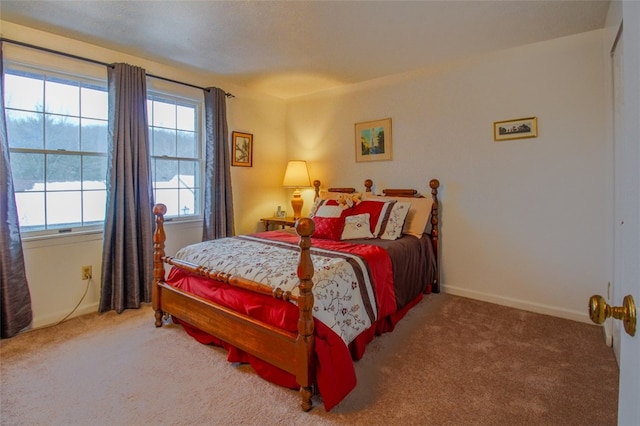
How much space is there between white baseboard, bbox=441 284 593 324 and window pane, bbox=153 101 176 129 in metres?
3.36

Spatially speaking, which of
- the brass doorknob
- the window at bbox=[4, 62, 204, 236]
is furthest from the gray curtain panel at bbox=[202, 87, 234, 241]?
the brass doorknob

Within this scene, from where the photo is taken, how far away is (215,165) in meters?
3.65

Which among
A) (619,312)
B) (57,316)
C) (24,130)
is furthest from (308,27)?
(57,316)

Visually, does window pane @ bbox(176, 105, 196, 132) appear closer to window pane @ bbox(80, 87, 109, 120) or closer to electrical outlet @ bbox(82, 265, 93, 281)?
window pane @ bbox(80, 87, 109, 120)

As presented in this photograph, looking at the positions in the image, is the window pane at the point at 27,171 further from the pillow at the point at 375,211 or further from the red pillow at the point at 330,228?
the pillow at the point at 375,211

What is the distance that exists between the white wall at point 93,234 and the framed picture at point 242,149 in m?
0.07

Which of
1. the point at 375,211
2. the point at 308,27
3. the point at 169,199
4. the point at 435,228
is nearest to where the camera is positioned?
the point at 308,27

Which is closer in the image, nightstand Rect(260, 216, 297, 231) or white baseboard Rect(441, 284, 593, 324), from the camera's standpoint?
white baseboard Rect(441, 284, 593, 324)

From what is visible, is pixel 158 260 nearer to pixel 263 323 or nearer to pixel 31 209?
pixel 31 209

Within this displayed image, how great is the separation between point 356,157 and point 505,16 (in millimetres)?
2000

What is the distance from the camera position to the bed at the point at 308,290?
169 centimetres

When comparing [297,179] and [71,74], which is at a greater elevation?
[71,74]

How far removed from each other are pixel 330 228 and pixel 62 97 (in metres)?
2.54

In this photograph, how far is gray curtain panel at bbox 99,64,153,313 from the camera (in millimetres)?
2891
